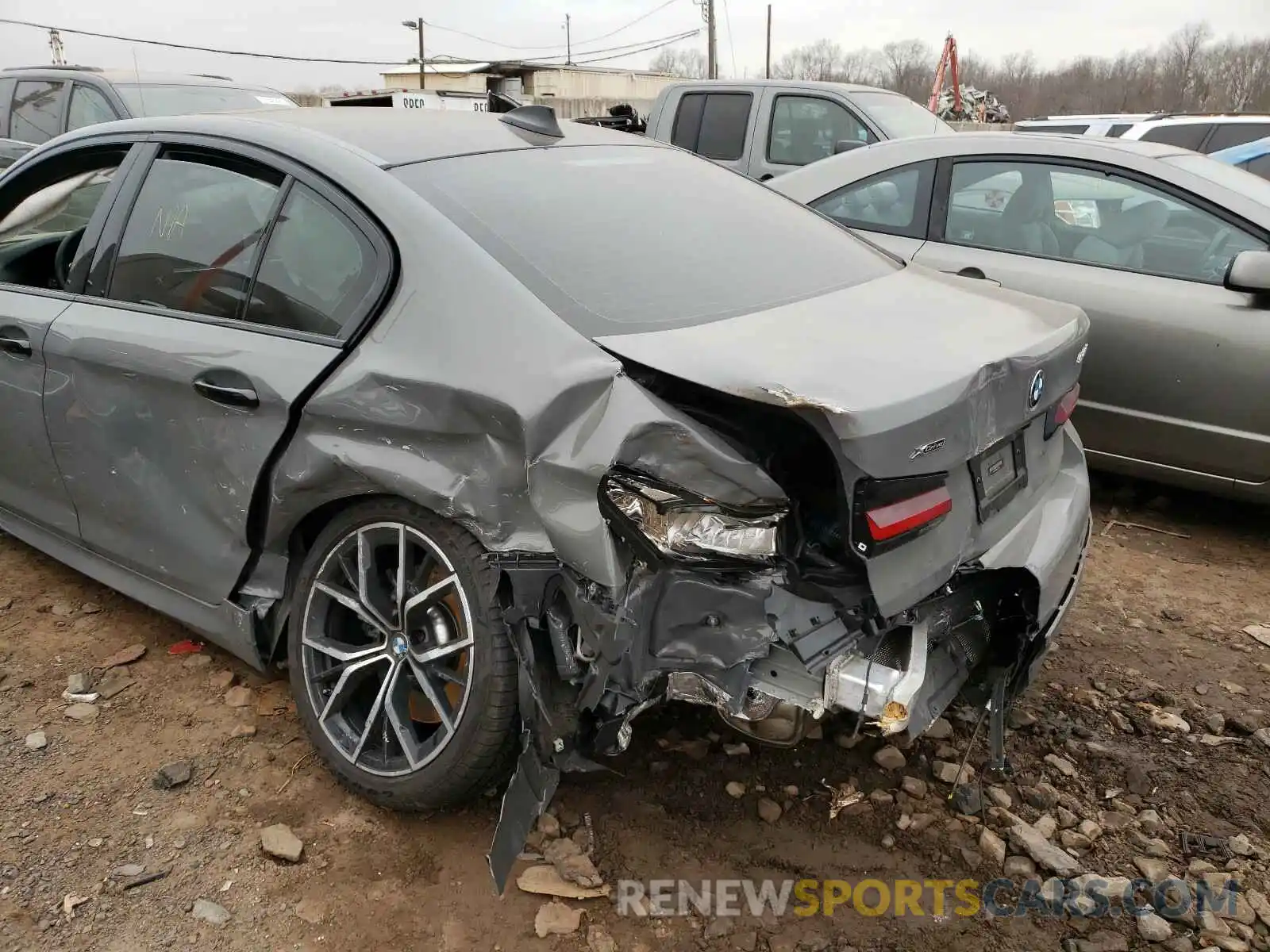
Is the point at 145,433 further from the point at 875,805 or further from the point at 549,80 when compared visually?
the point at 549,80

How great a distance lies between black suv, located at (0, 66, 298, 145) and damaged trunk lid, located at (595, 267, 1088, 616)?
6510mm

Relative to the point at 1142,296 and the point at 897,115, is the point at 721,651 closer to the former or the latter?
the point at 1142,296

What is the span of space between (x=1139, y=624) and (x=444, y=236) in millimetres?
2765

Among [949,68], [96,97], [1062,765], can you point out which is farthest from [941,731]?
[949,68]

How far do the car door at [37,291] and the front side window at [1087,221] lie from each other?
11.6ft

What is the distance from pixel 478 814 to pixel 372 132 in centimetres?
186

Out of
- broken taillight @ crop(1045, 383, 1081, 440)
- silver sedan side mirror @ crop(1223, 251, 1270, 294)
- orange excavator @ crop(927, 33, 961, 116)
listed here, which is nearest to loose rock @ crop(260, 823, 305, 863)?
broken taillight @ crop(1045, 383, 1081, 440)

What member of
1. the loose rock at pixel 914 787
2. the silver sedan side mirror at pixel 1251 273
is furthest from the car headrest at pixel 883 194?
the loose rock at pixel 914 787

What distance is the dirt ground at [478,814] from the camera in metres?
2.20

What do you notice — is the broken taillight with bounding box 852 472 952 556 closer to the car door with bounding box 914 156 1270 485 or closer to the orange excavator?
the car door with bounding box 914 156 1270 485

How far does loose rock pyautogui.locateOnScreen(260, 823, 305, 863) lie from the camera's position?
7.83 feet

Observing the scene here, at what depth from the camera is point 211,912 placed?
7.32ft

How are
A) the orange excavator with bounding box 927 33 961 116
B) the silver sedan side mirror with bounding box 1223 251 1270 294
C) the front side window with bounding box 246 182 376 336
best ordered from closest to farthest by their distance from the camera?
1. the front side window with bounding box 246 182 376 336
2. the silver sedan side mirror with bounding box 1223 251 1270 294
3. the orange excavator with bounding box 927 33 961 116

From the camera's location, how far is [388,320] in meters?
2.30
